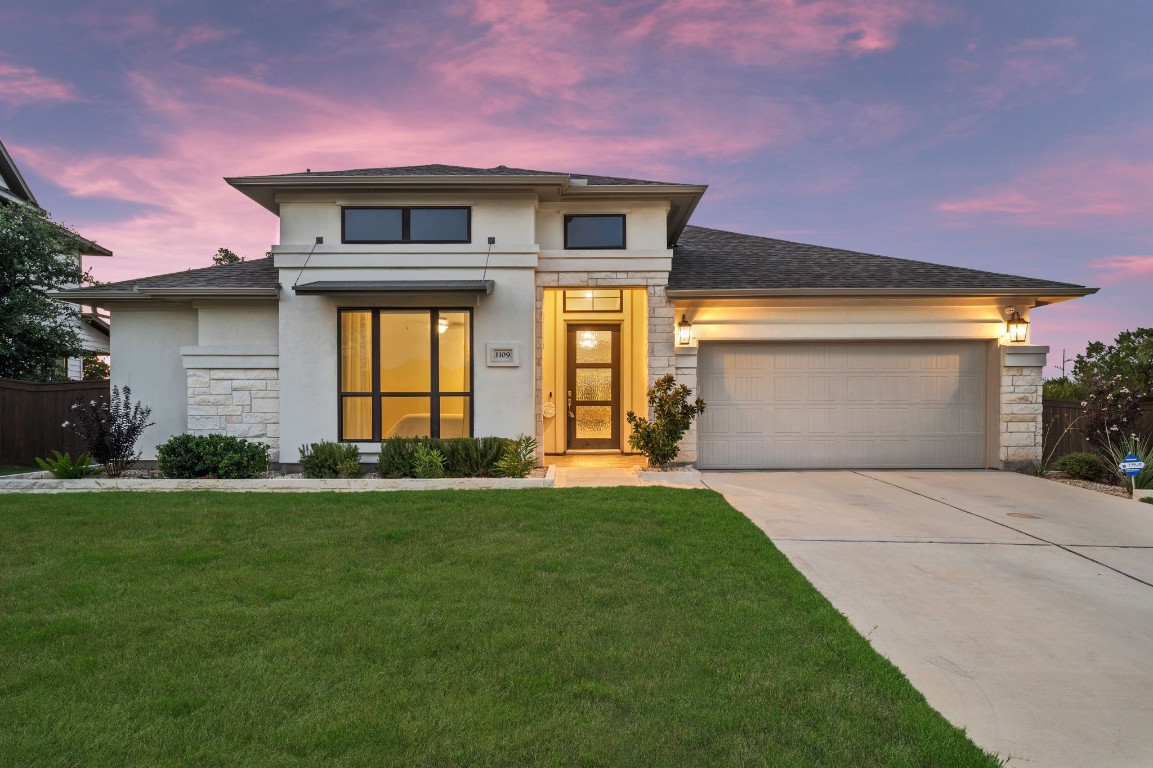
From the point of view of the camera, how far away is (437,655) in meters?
3.37

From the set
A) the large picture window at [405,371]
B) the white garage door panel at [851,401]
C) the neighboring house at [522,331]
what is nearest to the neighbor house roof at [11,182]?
the neighboring house at [522,331]

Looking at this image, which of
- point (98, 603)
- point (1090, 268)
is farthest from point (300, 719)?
point (1090, 268)

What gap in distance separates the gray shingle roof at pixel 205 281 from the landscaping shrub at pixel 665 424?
22.0 ft

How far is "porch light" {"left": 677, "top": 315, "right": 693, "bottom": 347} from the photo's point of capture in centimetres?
1055

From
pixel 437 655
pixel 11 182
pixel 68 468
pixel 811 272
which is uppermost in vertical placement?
pixel 11 182

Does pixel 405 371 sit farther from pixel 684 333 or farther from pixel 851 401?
pixel 851 401

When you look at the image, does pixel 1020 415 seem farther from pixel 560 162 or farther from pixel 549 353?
pixel 560 162

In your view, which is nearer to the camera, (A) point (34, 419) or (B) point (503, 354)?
(B) point (503, 354)

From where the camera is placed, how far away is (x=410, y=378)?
407 inches

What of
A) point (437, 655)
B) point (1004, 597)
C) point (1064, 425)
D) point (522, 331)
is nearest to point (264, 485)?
point (522, 331)

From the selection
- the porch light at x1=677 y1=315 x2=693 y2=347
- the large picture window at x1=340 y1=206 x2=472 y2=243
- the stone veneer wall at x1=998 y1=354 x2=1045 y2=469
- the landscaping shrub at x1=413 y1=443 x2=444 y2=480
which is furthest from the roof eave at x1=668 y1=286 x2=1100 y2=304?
the landscaping shrub at x1=413 y1=443 x2=444 y2=480

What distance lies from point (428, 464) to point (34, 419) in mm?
8510

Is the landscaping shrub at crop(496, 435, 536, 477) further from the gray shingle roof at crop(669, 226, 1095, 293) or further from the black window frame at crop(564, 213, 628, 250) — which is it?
the gray shingle roof at crop(669, 226, 1095, 293)

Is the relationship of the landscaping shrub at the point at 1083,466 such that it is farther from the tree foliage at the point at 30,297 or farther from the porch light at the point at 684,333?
the tree foliage at the point at 30,297
